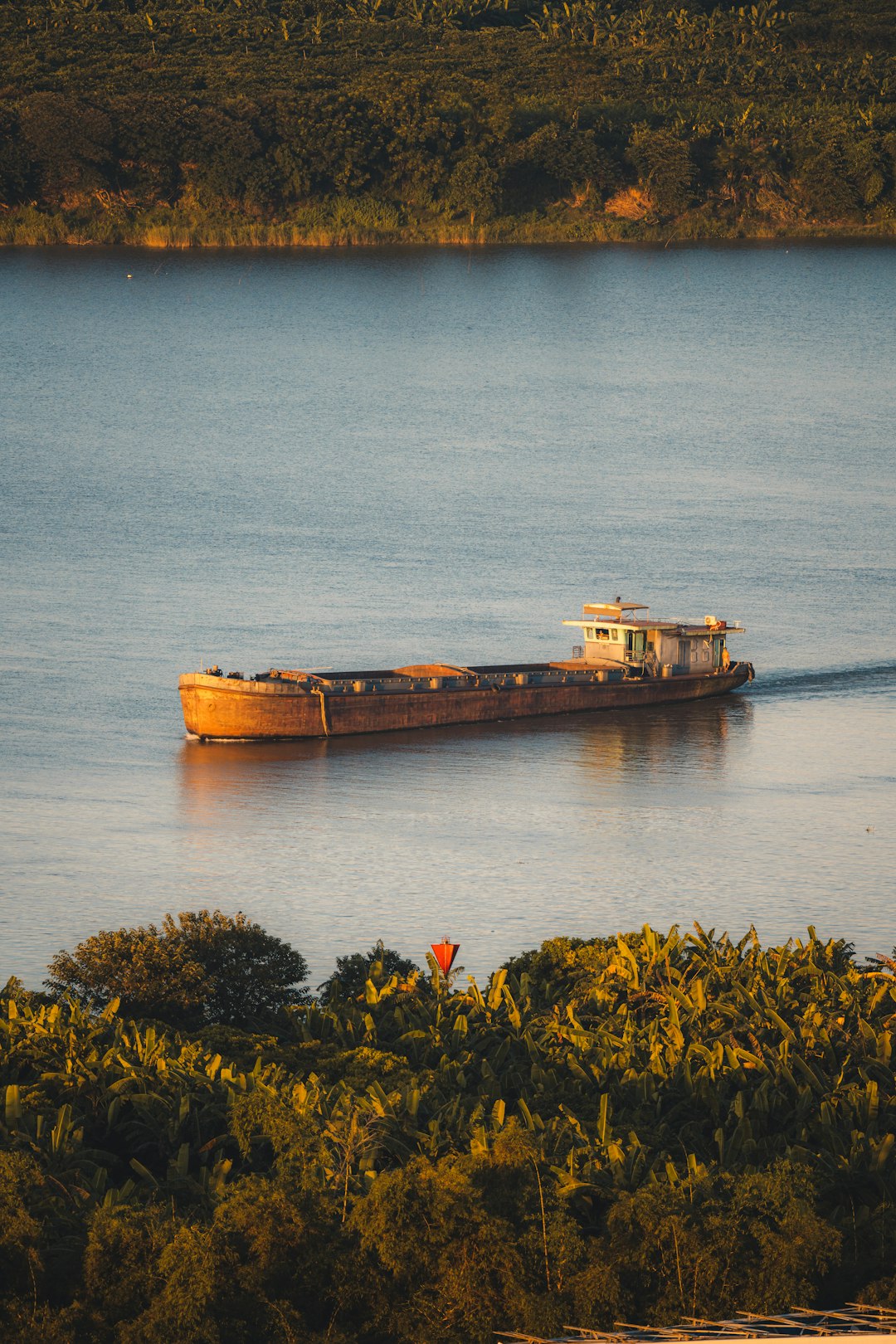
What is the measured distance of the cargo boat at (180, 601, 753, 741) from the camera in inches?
2908

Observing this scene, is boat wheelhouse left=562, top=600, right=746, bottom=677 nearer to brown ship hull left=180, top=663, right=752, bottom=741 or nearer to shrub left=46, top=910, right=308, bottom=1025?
brown ship hull left=180, top=663, right=752, bottom=741

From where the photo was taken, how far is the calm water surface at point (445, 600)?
59.8 meters

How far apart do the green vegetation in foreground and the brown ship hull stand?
98.9 ft

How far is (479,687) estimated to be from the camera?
75.7 metres

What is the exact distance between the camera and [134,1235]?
95.2ft

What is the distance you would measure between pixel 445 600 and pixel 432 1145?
201 feet

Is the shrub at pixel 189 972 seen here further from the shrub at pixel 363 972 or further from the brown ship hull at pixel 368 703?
the brown ship hull at pixel 368 703

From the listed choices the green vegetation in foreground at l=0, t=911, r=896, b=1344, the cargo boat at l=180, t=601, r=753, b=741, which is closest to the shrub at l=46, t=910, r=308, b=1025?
the green vegetation in foreground at l=0, t=911, r=896, b=1344

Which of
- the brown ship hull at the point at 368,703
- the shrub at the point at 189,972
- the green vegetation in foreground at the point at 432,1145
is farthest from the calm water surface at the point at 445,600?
the green vegetation in foreground at the point at 432,1145

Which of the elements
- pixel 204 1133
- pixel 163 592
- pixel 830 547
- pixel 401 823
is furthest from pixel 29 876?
pixel 830 547

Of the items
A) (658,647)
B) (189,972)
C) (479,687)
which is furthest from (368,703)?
(189,972)

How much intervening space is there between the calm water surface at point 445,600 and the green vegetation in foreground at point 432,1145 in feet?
36.2

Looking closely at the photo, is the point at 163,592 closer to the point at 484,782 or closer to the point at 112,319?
the point at 484,782

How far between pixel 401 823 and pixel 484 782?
5.78 meters
